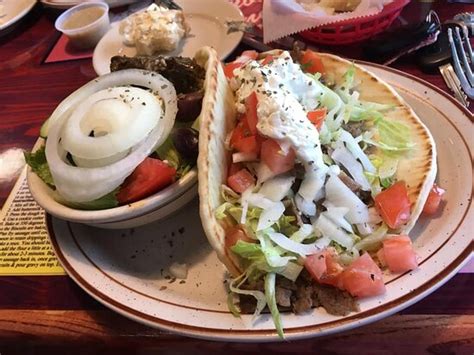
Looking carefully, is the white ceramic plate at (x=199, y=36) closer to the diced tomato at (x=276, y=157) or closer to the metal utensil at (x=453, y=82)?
the metal utensil at (x=453, y=82)

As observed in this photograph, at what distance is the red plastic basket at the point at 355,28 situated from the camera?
212 cm

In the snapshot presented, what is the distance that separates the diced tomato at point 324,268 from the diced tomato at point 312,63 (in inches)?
29.5

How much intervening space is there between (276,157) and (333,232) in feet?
0.81

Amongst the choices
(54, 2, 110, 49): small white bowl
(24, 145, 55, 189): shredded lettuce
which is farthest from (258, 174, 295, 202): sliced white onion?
(54, 2, 110, 49): small white bowl

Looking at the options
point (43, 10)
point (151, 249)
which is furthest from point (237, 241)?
point (43, 10)

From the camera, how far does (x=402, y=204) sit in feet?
4.71

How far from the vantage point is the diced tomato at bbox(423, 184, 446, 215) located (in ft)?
4.89

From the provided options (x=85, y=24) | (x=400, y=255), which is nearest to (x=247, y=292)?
(x=400, y=255)

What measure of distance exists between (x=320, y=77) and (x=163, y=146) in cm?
59

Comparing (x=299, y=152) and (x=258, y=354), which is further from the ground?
(x=299, y=152)

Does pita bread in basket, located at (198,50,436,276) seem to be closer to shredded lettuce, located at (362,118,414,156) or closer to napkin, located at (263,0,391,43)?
shredded lettuce, located at (362,118,414,156)

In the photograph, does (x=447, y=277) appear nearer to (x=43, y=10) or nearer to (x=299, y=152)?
(x=299, y=152)

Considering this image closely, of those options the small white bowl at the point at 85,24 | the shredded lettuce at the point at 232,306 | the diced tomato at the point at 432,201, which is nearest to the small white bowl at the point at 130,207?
the shredded lettuce at the point at 232,306

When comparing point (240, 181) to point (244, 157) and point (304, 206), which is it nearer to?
point (244, 157)
